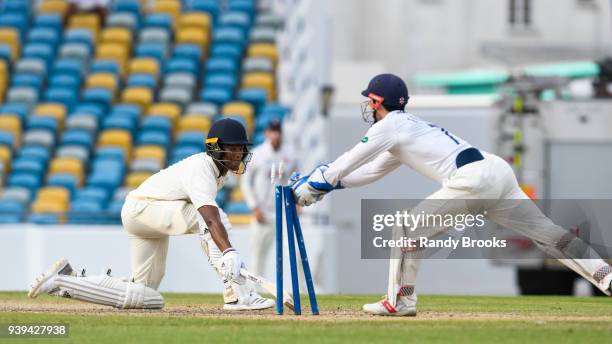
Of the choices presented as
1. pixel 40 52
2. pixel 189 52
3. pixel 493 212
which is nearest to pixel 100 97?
pixel 40 52

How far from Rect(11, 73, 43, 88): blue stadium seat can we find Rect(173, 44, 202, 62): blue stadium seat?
7.53 feet

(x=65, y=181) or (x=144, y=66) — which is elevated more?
(x=144, y=66)

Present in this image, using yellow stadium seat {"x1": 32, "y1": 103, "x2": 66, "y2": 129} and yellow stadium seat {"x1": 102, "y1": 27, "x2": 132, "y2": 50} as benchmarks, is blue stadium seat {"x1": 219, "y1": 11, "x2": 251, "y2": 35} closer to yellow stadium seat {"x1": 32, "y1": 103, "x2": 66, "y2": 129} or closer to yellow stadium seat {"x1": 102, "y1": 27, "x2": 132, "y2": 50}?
yellow stadium seat {"x1": 102, "y1": 27, "x2": 132, "y2": 50}

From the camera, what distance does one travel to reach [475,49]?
54.5m

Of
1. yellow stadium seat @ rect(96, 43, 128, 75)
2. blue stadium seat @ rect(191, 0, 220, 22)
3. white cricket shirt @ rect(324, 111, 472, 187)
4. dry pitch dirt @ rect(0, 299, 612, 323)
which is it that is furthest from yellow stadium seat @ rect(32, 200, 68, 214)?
white cricket shirt @ rect(324, 111, 472, 187)

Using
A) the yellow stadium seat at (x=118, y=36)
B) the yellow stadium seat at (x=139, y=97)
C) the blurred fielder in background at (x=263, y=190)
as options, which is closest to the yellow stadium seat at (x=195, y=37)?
the yellow stadium seat at (x=118, y=36)

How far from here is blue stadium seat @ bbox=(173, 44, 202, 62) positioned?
26688mm

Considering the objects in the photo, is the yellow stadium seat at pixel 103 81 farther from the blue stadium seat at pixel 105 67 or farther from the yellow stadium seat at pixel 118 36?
the yellow stadium seat at pixel 118 36

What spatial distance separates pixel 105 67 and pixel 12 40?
1825mm

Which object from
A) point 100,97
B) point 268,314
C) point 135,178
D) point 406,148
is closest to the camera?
point 406,148

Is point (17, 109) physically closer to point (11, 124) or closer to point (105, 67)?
point (11, 124)

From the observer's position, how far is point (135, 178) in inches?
942

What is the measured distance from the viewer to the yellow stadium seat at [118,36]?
2698 cm

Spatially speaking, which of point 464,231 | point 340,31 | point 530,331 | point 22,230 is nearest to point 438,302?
point 464,231
